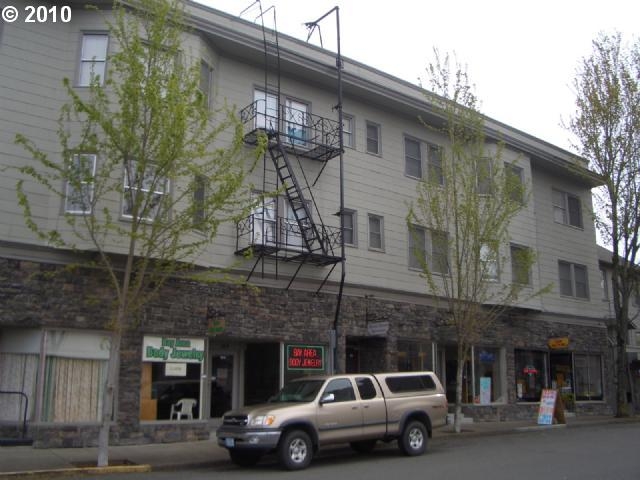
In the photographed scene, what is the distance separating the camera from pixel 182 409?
16.5 m

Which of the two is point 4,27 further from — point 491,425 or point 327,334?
point 491,425

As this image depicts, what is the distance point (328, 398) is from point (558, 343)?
49.0 feet

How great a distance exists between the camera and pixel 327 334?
760 inches

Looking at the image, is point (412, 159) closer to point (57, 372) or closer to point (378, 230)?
point (378, 230)

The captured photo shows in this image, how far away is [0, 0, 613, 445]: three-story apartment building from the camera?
1489 cm

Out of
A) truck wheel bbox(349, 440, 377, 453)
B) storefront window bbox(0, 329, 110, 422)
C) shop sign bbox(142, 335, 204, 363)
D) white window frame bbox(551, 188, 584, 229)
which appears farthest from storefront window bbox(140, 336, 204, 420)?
white window frame bbox(551, 188, 584, 229)

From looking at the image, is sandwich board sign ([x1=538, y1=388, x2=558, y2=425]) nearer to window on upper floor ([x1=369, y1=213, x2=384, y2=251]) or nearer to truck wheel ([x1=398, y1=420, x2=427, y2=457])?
window on upper floor ([x1=369, y1=213, x2=384, y2=251])

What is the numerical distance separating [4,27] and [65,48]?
1.36 m

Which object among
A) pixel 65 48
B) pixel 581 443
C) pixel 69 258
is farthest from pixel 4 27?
pixel 581 443

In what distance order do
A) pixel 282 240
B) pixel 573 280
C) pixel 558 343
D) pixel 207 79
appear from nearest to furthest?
pixel 207 79 → pixel 282 240 → pixel 558 343 → pixel 573 280

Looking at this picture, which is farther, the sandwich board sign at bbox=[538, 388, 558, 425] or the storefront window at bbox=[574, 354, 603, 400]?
the storefront window at bbox=[574, 354, 603, 400]

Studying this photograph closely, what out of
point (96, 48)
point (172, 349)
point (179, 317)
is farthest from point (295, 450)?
point (96, 48)

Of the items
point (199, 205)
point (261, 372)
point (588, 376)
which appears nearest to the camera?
point (199, 205)

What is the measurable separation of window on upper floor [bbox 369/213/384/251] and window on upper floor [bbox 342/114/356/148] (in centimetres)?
238
